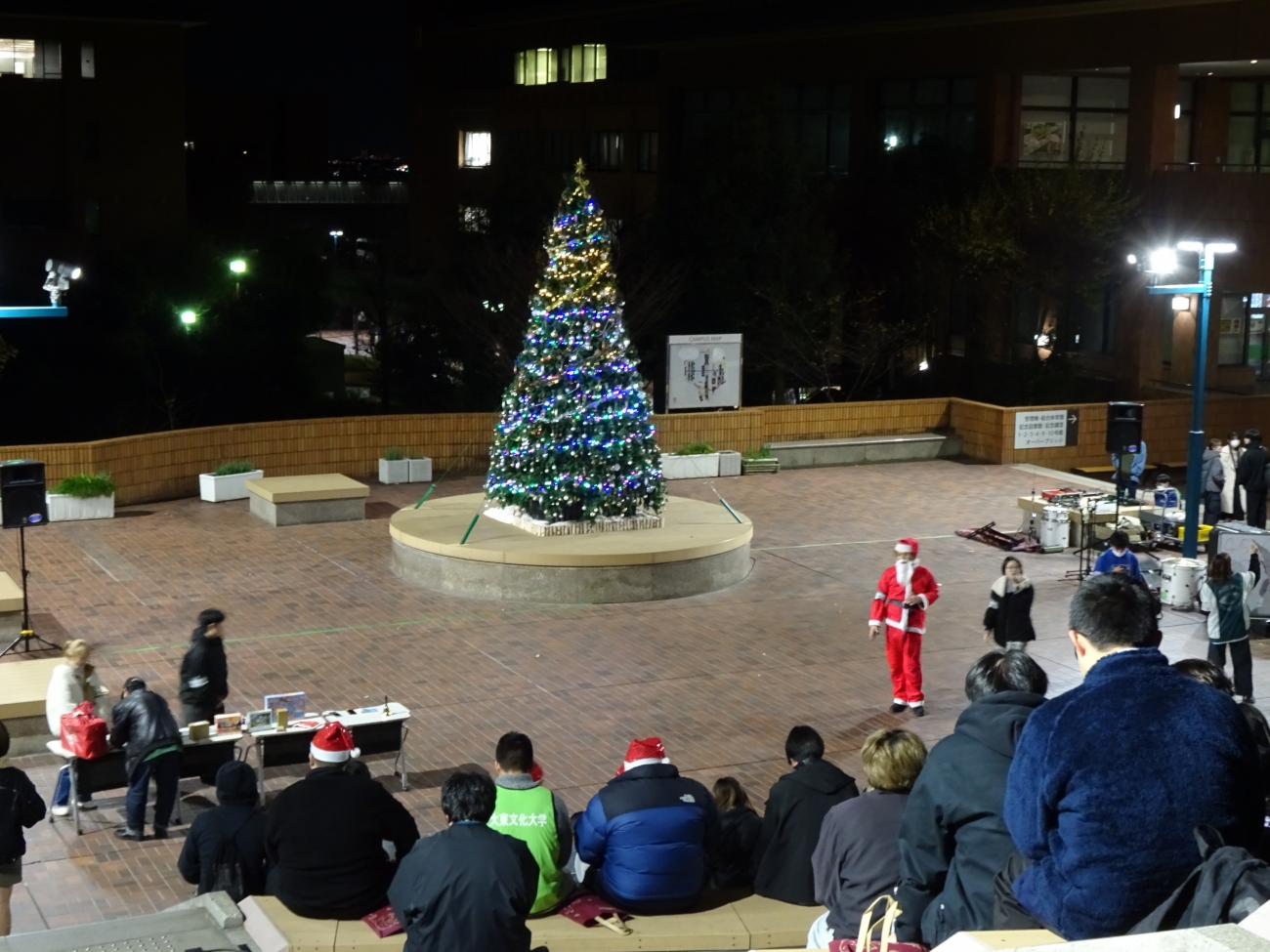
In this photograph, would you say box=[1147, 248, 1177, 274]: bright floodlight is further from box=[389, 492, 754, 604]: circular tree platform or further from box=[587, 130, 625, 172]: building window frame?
box=[587, 130, 625, 172]: building window frame

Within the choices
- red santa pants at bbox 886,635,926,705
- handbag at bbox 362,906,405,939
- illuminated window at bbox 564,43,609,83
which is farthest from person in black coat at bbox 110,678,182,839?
illuminated window at bbox 564,43,609,83

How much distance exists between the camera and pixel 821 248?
3975 cm

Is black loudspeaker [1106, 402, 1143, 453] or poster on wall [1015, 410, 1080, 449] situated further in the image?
poster on wall [1015, 410, 1080, 449]

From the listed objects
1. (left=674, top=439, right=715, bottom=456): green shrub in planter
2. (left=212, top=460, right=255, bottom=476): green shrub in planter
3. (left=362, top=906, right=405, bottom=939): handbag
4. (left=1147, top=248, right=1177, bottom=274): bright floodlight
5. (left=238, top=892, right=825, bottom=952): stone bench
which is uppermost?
(left=1147, top=248, right=1177, bottom=274): bright floodlight

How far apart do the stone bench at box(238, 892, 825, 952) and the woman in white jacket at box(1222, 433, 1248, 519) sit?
18.9m

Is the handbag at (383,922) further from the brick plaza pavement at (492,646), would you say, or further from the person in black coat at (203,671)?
the person in black coat at (203,671)

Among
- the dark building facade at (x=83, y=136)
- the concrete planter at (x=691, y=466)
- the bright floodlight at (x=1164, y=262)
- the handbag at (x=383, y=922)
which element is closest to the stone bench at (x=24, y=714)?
the handbag at (x=383, y=922)

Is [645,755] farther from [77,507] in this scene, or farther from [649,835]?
[77,507]

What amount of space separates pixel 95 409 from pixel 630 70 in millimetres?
27165

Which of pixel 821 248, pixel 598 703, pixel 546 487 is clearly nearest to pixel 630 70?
pixel 821 248

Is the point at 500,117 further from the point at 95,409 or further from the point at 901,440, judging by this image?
the point at 901,440

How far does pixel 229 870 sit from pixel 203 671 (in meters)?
4.14

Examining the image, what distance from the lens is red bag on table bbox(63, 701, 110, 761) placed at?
12039mm

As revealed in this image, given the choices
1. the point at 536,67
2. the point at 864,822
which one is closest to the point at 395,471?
the point at 864,822
